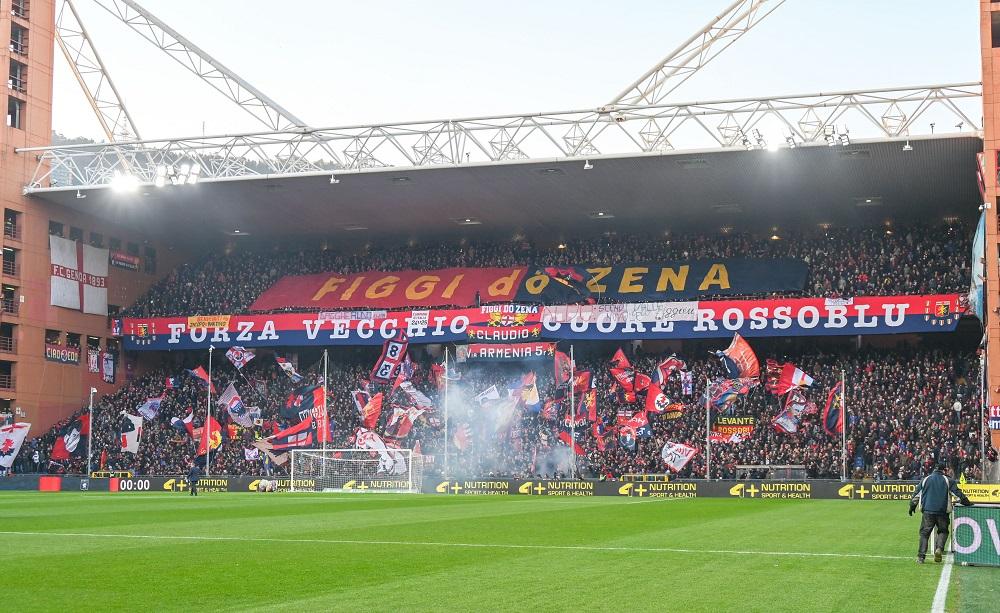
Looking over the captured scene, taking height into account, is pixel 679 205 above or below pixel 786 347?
above

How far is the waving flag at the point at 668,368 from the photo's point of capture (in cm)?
5888

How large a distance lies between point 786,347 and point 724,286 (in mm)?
4731

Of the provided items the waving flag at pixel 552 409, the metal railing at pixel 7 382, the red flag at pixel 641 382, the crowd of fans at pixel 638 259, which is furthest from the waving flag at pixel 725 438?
the metal railing at pixel 7 382

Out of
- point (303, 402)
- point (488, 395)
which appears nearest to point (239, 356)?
point (303, 402)

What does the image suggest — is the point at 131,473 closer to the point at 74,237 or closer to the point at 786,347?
the point at 74,237

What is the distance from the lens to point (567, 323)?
63688 mm

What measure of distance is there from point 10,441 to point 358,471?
19.4 m

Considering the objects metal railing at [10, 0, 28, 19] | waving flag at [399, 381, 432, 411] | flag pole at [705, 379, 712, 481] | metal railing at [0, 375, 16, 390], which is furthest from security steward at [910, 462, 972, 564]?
metal railing at [10, 0, 28, 19]

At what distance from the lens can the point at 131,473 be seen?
2427 inches

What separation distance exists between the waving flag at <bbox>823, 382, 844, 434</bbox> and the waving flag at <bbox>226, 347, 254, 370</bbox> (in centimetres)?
3184

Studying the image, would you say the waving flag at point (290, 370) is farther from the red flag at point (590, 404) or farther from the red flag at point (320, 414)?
the red flag at point (590, 404)

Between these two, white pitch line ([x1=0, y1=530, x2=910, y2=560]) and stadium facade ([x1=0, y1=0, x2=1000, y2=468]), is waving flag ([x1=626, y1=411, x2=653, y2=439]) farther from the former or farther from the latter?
white pitch line ([x1=0, y1=530, x2=910, y2=560])

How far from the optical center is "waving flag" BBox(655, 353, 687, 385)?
193 feet

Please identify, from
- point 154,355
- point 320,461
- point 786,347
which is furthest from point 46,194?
point 786,347
